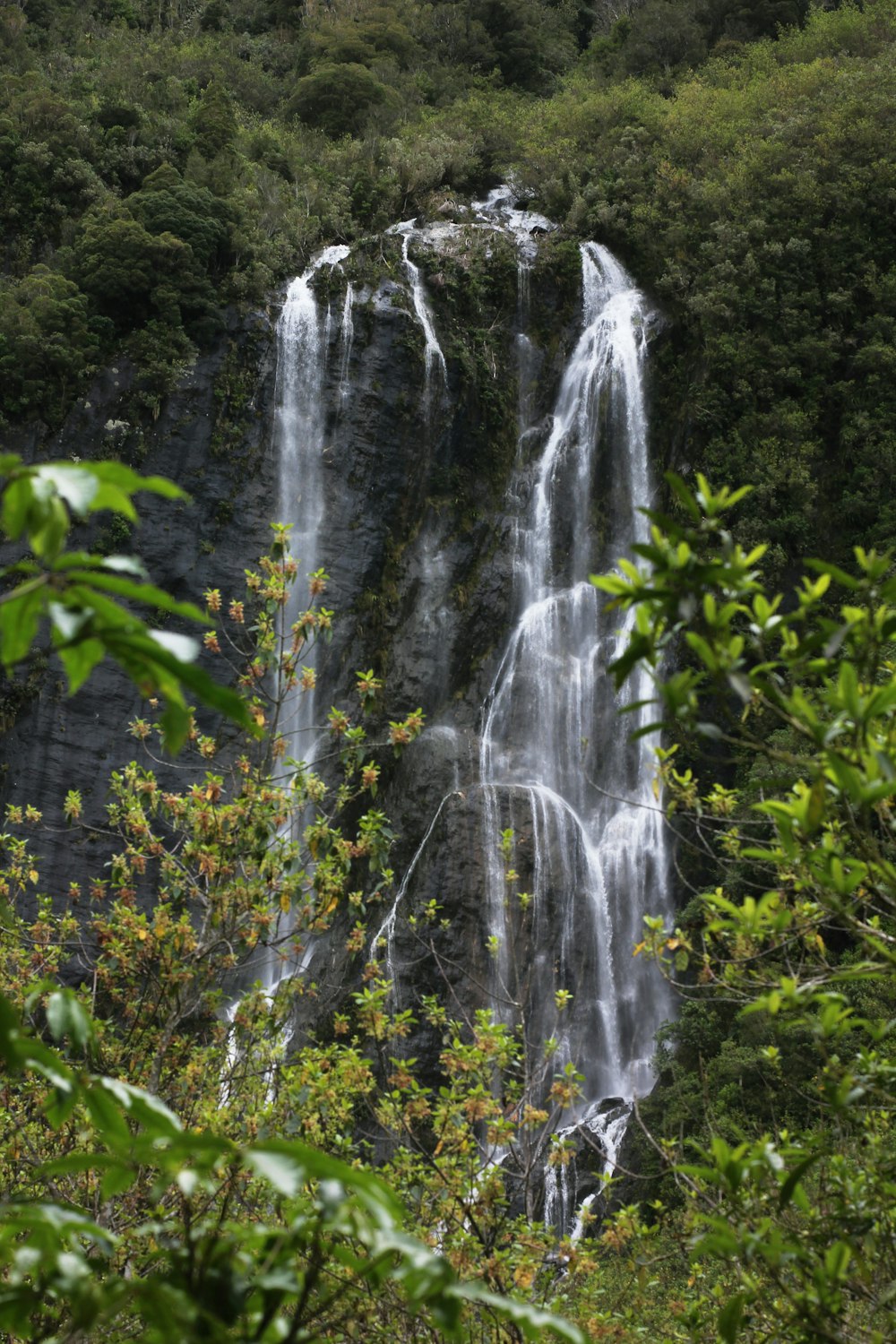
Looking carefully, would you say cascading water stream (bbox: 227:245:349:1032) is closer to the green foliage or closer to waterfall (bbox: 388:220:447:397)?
waterfall (bbox: 388:220:447:397)

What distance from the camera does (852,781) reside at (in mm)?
2078

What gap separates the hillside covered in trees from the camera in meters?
2.16

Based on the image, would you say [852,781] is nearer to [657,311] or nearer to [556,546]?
[556,546]

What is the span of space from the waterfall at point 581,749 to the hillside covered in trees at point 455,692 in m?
0.69

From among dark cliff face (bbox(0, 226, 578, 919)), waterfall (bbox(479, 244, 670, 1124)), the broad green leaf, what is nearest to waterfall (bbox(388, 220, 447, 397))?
dark cliff face (bbox(0, 226, 578, 919))

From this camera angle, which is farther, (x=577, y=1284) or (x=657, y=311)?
(x=657, y=311)

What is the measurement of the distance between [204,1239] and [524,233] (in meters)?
25.3

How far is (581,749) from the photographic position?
17.7 meters

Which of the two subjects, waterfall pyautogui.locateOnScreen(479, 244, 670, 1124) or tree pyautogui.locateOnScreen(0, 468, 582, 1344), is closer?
tree pyautogui.locateOnScreen(0, 468, 582, 1344)

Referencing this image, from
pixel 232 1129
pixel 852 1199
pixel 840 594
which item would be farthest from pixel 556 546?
pixel 852 1199

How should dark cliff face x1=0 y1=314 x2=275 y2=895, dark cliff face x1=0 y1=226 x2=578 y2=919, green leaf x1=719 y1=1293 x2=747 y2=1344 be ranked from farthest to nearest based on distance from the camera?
1. dark cliff face x1=0 y1=226 x2=578 y2=919
2. dark cliff face x1=0 y1=314 x2=275 y2=895
3. green leaf x1=719 y1=1293 x2=747 y2=1344

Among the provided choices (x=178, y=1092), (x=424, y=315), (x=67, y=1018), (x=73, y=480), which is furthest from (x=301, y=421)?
(x=73, y=480)

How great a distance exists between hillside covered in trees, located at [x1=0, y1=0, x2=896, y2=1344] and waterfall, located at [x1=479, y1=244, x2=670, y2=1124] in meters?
0.69

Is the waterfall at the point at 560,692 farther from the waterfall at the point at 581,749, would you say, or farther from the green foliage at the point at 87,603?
the green foliage at the point at 87,603
